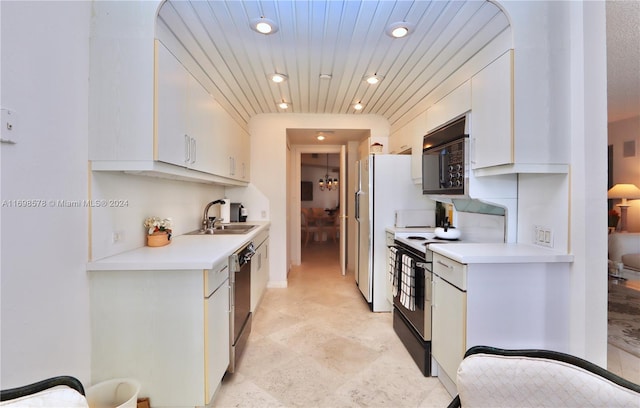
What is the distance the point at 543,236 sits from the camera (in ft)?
6.17

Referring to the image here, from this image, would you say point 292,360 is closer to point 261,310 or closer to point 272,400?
point 272,400

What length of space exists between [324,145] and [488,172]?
3820mm

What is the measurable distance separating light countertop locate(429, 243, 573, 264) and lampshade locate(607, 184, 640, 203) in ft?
12.8

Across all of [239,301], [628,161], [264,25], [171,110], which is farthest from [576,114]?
[628,161]

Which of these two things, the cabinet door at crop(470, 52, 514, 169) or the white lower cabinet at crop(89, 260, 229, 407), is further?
the cabinet door at crop(470, 52, 514, 169)

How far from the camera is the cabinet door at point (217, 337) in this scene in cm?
160

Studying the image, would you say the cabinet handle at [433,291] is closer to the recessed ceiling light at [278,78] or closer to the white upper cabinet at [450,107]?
the white upper cabinet at [450,107]

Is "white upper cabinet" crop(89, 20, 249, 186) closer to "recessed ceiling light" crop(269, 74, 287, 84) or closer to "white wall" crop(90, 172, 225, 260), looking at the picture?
"white wall" crop(90, 172, 225, 260)

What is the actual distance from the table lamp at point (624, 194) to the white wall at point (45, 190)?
6339 mm

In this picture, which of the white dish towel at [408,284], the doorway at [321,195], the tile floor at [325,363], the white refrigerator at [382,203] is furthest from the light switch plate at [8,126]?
the doorway at [321,195]

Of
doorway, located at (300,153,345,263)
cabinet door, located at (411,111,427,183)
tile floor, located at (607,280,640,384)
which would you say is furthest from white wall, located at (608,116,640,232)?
doorway, located at (300,153,345,263)

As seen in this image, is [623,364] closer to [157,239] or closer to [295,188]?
[157,239]

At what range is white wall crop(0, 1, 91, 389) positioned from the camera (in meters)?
1.14

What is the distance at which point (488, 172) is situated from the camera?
6.49 ft
